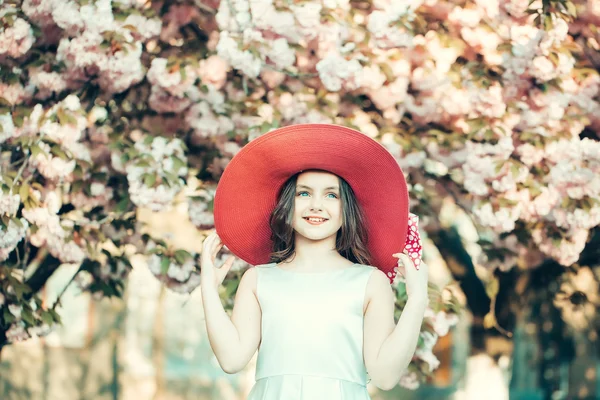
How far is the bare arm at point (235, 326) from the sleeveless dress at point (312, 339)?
0.04 meters

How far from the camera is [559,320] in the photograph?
720 cm

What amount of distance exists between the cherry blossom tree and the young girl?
5.47ft

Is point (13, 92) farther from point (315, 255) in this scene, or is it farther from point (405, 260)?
point (405, 260)

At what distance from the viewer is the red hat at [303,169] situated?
2832 mm

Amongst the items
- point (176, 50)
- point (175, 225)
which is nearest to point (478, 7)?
point (176, 50)

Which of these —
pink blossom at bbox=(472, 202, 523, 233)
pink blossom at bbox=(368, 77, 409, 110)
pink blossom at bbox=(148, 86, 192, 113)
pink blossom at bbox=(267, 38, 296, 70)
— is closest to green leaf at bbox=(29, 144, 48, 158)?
pink blossom at bbox=(148, 86, 192, 113)

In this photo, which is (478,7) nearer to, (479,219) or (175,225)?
(479,219)

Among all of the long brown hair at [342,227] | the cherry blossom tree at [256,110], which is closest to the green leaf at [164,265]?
the cherry blossom tree at [256,110]

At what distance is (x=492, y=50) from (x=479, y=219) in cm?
92

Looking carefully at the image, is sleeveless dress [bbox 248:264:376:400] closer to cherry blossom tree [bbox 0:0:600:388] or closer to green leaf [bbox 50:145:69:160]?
cherry blossom tree [bbox 0:0:600:388]

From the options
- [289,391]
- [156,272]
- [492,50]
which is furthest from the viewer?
[492,50]

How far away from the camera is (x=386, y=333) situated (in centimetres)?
279

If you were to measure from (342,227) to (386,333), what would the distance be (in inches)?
13.5

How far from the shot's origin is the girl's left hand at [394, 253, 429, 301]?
2713 millimetres
